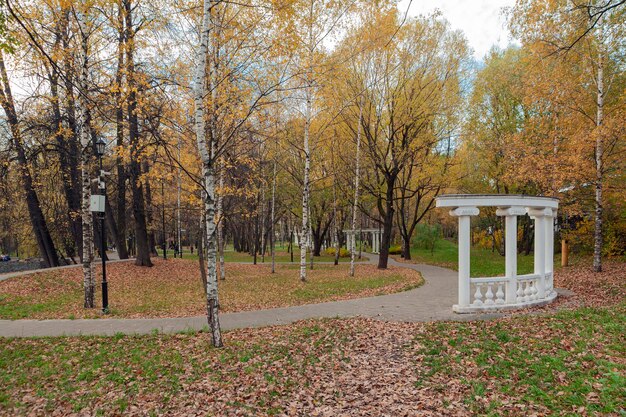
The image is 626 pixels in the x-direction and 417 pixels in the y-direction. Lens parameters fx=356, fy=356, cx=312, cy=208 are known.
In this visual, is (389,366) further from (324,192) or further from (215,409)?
(324,192)

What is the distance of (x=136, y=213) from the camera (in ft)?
54.2

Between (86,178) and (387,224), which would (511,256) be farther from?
(86,178)

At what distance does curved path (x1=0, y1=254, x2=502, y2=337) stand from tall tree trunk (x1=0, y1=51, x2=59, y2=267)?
8556 mm

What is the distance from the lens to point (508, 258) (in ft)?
29.1

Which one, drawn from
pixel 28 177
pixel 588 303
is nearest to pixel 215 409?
pixel 588 303

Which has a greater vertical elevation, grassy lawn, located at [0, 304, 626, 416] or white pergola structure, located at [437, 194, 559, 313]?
white pergola structure, located at [437, 194, 559, 313]

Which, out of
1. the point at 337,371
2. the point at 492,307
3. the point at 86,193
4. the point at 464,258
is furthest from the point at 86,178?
the point at 492,307

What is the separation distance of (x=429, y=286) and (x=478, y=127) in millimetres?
16391

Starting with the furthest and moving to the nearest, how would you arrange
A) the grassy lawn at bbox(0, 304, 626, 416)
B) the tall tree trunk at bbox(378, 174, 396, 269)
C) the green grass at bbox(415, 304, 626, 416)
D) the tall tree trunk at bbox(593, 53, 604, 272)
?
the tall tree trunk at bbox(378, 174, 396, 269), the tall tree trunk at bbox(593, 53, 604, 272), the grassy lawn at bbox(0, 304, 626, 416), the green grass at bbox(415, 304, 626, 416)

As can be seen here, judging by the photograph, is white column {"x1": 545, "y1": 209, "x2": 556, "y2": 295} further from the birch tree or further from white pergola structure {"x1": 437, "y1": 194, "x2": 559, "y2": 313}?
the birch tree

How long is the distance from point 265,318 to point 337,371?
11.6ft

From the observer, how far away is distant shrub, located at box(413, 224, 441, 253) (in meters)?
30.2

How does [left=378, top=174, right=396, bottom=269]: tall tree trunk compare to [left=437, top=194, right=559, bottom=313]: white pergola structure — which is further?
[left=378, top=174, right=396, bottom=269]: tall tree trunk

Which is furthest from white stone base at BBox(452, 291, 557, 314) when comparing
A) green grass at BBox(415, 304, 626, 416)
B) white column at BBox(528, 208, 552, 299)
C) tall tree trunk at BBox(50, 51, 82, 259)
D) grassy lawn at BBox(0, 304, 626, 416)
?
tall tree trunk at BBox(50, 51, 82, 259)
